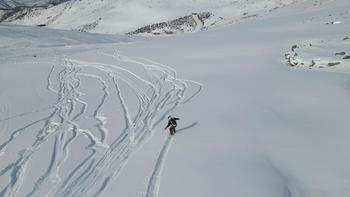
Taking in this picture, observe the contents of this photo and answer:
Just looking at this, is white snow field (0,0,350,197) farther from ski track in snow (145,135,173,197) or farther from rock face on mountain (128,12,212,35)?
rock face on mountain (128,12,212,35)

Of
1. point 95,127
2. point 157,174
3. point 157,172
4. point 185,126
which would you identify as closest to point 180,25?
point 95,127

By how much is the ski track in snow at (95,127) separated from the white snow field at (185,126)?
59 millimetres

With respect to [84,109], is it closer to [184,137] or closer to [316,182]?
[184,137]

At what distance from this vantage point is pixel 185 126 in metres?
17.9

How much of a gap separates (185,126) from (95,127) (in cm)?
379

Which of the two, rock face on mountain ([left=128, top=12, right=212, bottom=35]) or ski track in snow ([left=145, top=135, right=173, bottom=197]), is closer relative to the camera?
ski track in snow ([left=145, top=135, right=173, bottom=197])

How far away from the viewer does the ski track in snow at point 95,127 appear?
13.0 meters

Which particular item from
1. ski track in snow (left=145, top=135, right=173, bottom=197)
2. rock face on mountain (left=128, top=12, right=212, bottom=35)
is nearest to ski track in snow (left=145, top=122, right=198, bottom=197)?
ski track in snow (left=145, top=135, right=173, bottom=197)

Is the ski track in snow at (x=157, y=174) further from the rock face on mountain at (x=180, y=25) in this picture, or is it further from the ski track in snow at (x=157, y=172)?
the rock face on mountain at (x=180, y=25)

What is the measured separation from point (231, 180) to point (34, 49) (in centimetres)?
4071

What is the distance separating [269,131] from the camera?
16.1 metres

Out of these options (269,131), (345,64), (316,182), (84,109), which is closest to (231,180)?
(316,182)

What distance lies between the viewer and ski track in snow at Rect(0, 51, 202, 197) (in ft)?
42.8

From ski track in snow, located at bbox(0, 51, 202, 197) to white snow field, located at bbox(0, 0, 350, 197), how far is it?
59 mm
